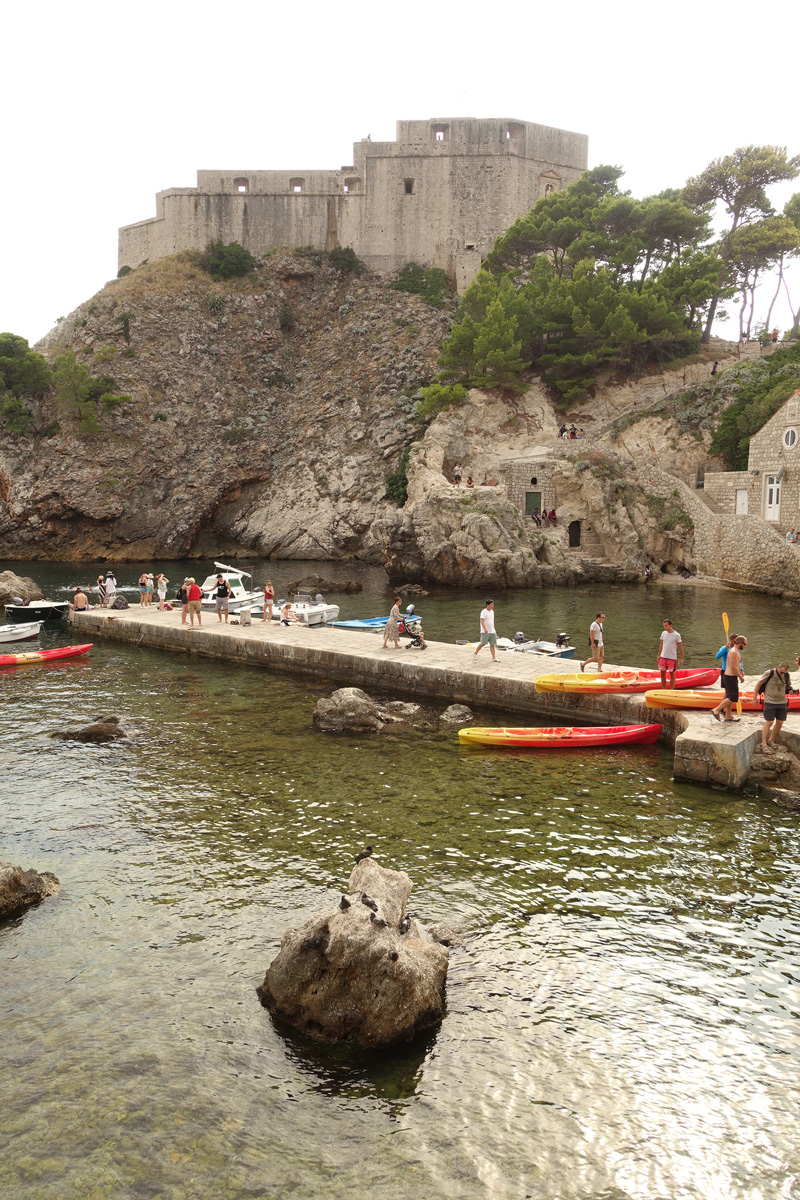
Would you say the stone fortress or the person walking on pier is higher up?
the stone fortress

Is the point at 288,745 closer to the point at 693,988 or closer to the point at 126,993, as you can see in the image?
the point at 126,993

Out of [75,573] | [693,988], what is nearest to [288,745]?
[693,988]

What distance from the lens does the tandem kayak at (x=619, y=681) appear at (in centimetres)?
1419

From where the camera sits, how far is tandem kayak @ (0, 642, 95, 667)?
19.8 metres

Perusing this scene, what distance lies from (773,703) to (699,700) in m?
1.86

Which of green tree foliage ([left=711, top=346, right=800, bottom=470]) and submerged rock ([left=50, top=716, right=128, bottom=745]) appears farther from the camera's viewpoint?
green tree foliage ([left=711, top=346, right=800, bottom=470])

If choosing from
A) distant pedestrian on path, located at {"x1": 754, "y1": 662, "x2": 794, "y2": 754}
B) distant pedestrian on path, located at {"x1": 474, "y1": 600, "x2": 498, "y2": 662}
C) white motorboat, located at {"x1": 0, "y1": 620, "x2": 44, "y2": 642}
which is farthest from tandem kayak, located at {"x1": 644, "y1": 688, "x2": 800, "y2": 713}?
white motorboat, located at {"x1": 0, "y1": 620, "x2": 44, "y2": 642}

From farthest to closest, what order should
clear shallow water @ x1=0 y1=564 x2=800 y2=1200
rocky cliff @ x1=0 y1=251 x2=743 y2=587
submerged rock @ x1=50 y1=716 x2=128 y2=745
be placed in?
1. rocky cliff @ x1=0 y1=251 x2=743 y2=587
2. submerged rock @ x1=50 y1=716 x2=128 y2=745
3. clear shallow water @ x1=0 y1=564 x2=800 y2=1200

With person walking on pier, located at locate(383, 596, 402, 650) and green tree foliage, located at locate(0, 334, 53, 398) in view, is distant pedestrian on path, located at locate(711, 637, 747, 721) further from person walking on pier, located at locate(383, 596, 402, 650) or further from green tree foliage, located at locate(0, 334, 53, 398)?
green tree foliage, located at locate(0, 334, 53, 398)

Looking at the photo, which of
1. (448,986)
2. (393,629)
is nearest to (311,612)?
(393,629)

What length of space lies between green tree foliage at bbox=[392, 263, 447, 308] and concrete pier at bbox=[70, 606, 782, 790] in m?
37.1

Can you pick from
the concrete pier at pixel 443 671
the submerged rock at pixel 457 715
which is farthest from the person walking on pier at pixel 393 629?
the submerged rock at pixel 457 715

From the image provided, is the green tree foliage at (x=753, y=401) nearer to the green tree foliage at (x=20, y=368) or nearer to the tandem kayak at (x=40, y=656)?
the tandem kayak at (x=40, y=656)

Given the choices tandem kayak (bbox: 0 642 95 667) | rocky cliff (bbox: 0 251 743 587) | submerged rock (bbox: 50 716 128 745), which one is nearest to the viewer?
submerged rock (bbox: 50 716 128 745)
